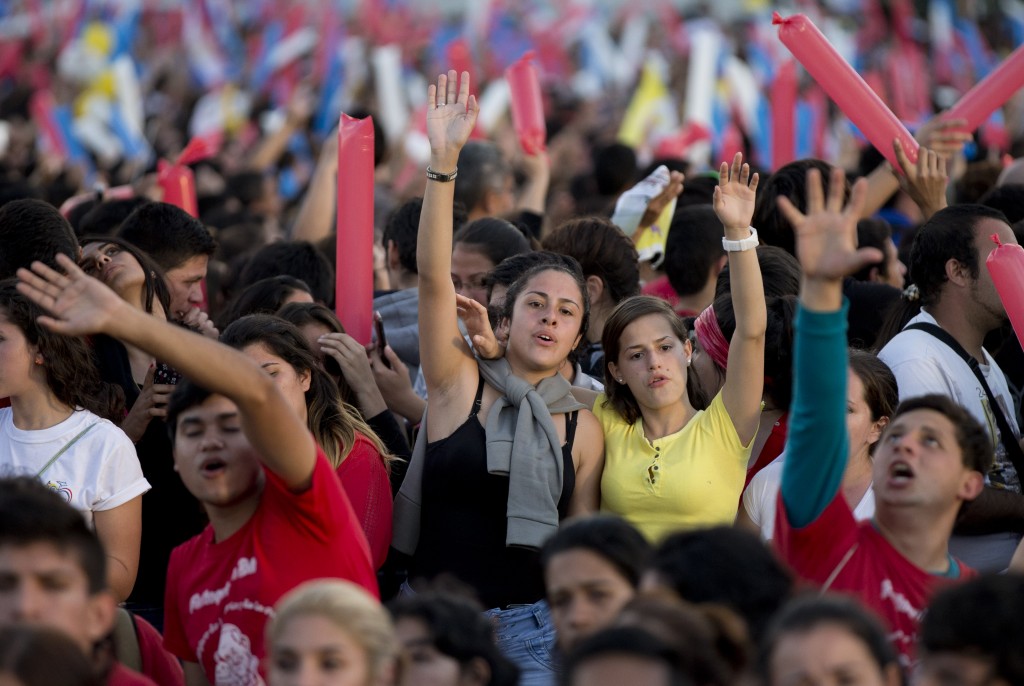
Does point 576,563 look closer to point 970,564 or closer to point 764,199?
point 970,564

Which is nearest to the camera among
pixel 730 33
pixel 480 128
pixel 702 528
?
pixel 702 528

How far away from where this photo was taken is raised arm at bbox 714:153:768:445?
4004mm

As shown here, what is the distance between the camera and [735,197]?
13.8 ft

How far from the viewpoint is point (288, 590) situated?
3359mm

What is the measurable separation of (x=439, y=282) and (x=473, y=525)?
69 centimetres

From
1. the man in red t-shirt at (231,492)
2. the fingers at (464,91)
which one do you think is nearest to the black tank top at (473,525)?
the man in red t-shirt at (231,492)

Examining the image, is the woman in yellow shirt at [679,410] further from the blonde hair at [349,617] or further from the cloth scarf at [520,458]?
the blonde hair at [349,617]

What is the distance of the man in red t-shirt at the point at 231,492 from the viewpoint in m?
3.15

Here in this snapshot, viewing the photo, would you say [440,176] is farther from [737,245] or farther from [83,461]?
[83,461]

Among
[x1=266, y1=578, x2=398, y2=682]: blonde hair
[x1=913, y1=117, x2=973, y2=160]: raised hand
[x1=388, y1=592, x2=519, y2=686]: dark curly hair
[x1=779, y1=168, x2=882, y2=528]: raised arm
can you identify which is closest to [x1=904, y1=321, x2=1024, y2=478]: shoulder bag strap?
[x1=913, y1=117, x2=973, y2=160]: raised hand

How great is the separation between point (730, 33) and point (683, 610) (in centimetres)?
1863

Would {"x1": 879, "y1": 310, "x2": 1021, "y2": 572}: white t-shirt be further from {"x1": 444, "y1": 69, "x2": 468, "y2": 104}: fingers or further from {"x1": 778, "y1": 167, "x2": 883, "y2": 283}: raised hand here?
{"x1": 444, "y1": 69, "x2": 468, "y2": 104}: fingers

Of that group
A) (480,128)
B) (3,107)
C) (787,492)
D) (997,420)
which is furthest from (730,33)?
(787,492)

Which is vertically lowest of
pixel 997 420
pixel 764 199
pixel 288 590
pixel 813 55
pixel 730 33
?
pixel 288 590
